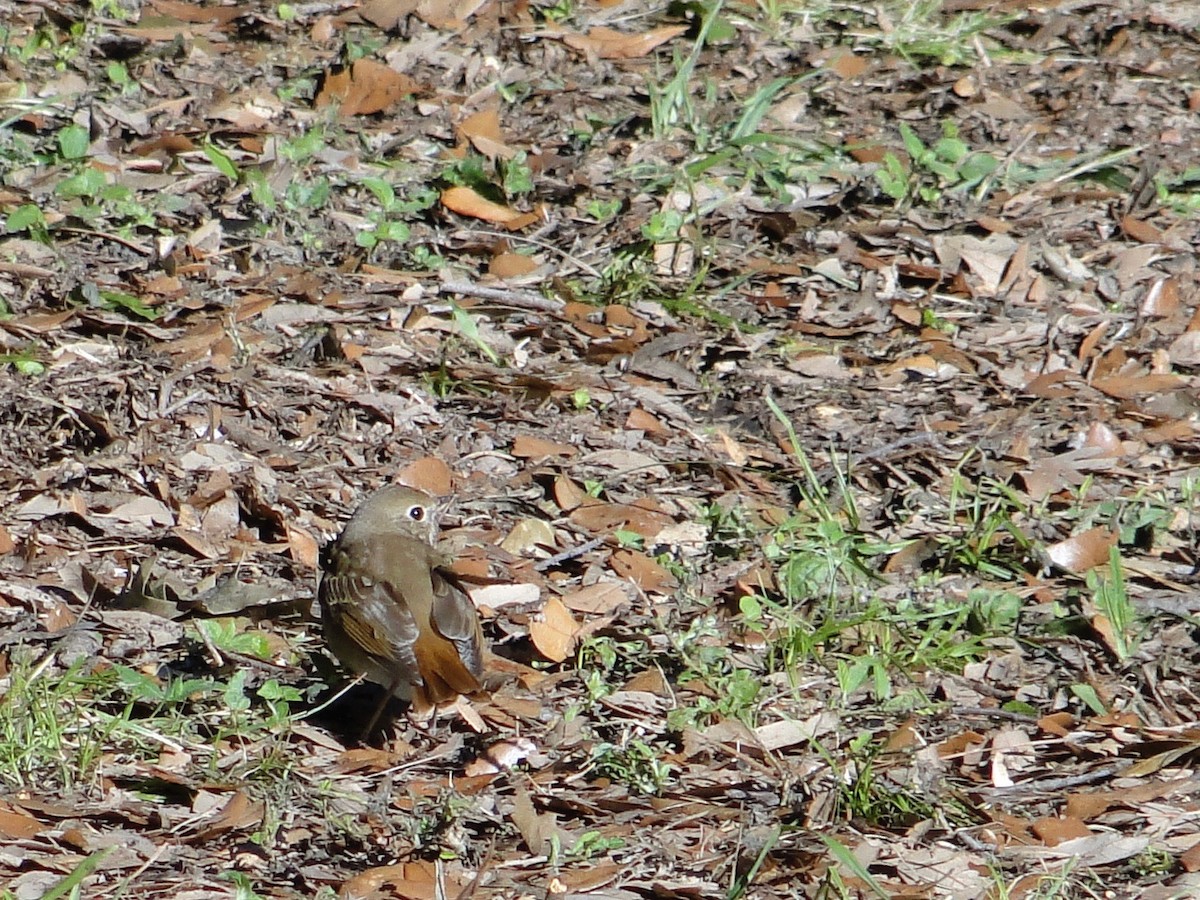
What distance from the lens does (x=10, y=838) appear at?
4.11 meters

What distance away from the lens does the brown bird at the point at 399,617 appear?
15.6 ft

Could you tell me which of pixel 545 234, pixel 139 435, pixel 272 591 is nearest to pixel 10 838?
pixel 272 591

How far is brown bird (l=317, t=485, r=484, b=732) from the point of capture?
187 inches

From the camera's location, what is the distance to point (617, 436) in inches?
242

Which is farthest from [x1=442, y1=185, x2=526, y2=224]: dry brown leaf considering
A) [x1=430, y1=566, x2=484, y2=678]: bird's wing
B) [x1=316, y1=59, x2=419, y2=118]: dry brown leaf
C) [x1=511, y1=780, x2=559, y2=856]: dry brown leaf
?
[x1=511, y1=780, x2=559, y2=856]: dry brown leaf

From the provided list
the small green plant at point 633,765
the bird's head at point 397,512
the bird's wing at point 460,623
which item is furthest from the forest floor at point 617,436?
the bird's head at point 397,512

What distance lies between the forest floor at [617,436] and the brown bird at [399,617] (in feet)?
0.57

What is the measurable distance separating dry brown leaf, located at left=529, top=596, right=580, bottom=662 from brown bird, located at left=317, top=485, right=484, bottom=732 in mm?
191

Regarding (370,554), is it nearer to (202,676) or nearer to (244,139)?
(202,676)

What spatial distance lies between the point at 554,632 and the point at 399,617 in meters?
0.52

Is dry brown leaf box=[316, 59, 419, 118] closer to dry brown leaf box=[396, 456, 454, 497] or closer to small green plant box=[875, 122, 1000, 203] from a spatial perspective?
small green plant box=[875, 122, 1000, 203]

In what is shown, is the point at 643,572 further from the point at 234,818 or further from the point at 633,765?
the point at 234,818

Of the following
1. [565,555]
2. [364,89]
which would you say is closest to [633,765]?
[565,555]

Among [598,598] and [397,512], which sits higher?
[397,512]
